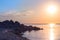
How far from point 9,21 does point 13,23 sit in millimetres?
3883

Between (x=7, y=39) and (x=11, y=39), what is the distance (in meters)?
1.20

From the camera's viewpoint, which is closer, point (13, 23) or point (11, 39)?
point (11, 39)

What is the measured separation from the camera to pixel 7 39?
3647 cm

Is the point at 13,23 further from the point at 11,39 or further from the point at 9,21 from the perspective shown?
the point at 11,39

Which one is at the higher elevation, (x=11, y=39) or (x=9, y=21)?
(x=9, y=21)

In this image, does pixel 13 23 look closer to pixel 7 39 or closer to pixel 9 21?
pixel 9 21

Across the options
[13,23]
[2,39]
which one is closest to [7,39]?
[2,39]

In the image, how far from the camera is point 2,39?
35875mm

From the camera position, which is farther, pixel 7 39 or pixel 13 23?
pixel 13 23

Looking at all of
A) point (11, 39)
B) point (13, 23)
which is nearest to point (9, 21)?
point (13, 23)

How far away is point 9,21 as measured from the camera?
5527 inches

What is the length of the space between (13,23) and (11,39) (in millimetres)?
102846

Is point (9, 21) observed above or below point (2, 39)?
above

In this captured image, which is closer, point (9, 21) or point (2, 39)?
point (2, 39)
